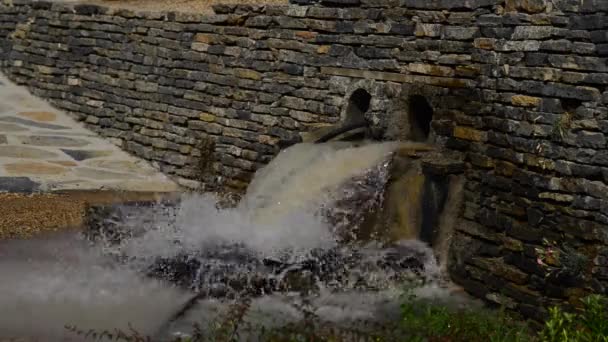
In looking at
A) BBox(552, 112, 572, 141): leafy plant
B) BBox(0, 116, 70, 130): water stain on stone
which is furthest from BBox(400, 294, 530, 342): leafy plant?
BBox(0, 116, 70, 130): water stain on stone

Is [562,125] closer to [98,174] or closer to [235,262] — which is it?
[235,262]

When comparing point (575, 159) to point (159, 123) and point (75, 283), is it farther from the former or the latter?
point (159, 123)

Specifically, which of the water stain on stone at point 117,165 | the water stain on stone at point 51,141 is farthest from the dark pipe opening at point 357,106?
the water stain on stone at point 51,141

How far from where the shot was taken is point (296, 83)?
26.6 feet

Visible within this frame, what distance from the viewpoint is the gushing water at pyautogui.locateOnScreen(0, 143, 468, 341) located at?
18.1 ft

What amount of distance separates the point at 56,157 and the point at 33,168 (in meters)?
0.49

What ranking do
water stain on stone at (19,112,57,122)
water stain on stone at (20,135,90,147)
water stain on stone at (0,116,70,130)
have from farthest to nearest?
water stain on stone at (19,112,57,122), water stain on stone at (0,116,70,130), water stain on stone at (20,135,90,147)

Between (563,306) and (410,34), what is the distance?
245cm

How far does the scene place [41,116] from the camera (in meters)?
10.3

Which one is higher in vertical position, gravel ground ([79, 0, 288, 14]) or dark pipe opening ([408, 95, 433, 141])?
gravel ground ([79, 0, 288, 14])

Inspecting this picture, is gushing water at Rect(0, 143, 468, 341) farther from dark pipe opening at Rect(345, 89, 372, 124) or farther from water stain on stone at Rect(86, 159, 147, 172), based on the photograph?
water stain on stone at Rect(86, 159, 147, 172)

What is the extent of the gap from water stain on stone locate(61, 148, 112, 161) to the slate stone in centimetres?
102

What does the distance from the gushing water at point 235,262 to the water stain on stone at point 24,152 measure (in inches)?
76.7

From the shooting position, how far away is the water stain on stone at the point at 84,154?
934cm
